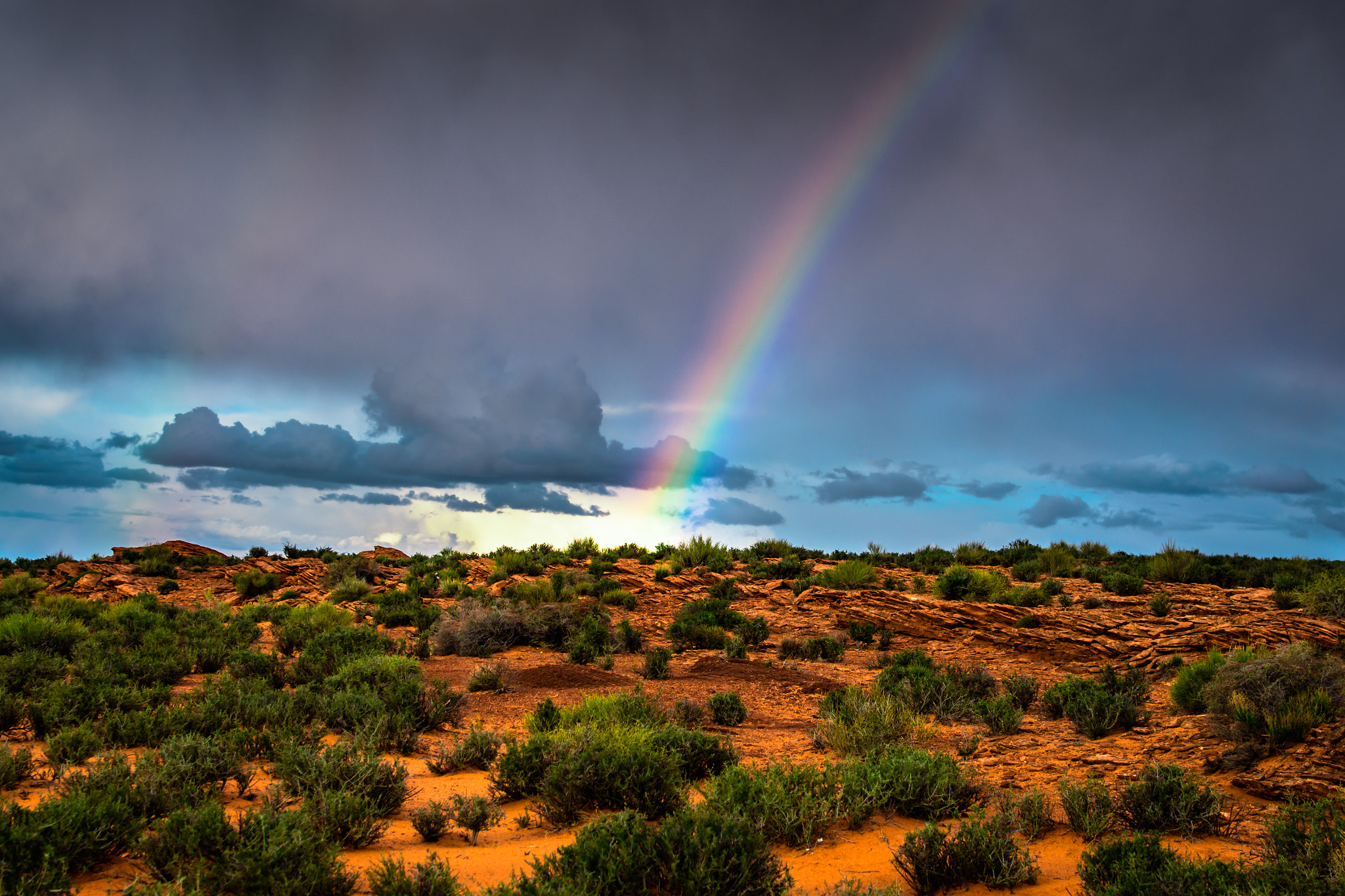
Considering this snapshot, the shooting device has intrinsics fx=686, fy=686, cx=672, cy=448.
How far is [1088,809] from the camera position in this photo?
20.4 feet

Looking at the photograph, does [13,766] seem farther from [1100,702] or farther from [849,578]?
[849,578]

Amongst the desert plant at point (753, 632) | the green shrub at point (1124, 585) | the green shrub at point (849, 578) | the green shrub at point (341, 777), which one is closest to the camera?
the green shrub at point (341, 777)

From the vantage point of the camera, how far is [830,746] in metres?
8.73

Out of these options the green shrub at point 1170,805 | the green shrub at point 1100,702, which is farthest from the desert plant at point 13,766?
the green shrub at point 1100,702

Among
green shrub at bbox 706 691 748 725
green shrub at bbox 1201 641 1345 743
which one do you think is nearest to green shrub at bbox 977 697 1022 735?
green shrub at bbox 1201 641 1345 743

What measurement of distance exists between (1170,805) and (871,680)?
739cm

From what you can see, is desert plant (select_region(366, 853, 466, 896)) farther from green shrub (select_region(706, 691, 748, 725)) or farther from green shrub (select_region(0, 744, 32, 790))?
green shrub (select_region(706, 691, 748, 725))

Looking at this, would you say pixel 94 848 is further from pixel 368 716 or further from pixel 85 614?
pixel 85 614

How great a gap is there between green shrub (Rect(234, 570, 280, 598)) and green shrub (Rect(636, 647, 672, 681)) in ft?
63.7

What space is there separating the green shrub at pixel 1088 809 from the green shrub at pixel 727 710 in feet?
15.4

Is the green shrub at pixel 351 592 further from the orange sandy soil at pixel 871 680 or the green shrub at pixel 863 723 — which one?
the green shrub at pixel 863 723

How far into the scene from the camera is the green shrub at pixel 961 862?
5.09 meters

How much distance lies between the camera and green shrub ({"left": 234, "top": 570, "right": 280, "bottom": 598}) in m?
26.2

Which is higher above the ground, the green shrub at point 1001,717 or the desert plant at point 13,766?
the green shrub at point 1001,717
